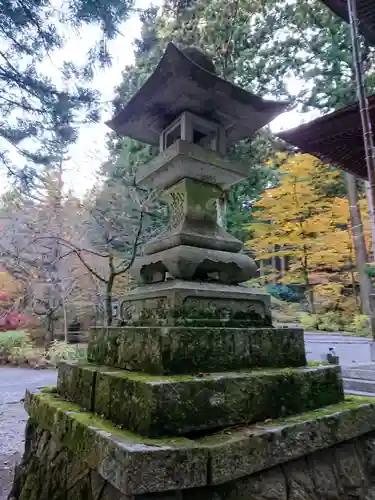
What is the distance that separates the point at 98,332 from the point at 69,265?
8.70 meters

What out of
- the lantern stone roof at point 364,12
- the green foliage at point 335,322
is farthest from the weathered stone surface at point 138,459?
the green foliage at point 335,322

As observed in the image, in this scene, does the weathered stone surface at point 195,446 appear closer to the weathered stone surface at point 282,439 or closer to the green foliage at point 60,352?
the weathered stone surface at point 282,439

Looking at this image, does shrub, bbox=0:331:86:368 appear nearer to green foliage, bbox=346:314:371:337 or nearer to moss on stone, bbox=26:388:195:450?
moss on stone, bbox=26:388:195:450

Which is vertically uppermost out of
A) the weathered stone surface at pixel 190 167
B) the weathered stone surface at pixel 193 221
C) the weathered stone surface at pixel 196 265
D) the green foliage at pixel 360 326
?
the weathered stone surface at pixel 190 167

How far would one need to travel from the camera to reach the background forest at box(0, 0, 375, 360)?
301 inches

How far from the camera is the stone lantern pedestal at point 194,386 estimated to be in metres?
1.26

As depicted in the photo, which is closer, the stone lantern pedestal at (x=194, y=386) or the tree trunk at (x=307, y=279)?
the stone lantern pedestal at (x=194, y=386)

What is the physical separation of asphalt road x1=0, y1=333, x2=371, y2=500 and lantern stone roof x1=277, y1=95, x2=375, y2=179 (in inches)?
105

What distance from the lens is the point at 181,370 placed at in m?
1.54

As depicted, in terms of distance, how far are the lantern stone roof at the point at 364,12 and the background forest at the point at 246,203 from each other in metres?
3.04

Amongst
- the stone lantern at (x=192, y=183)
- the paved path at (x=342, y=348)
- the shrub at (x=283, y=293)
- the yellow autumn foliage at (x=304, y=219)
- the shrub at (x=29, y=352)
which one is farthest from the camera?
the shrub at (x=283, y=293)

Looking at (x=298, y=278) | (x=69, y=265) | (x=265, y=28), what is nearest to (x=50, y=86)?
(x=265, y=28)

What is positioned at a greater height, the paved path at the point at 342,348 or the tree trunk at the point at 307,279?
the tree trunk at the point at 307,279

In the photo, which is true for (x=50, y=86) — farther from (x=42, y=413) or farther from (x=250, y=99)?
(x=42, y=413)
